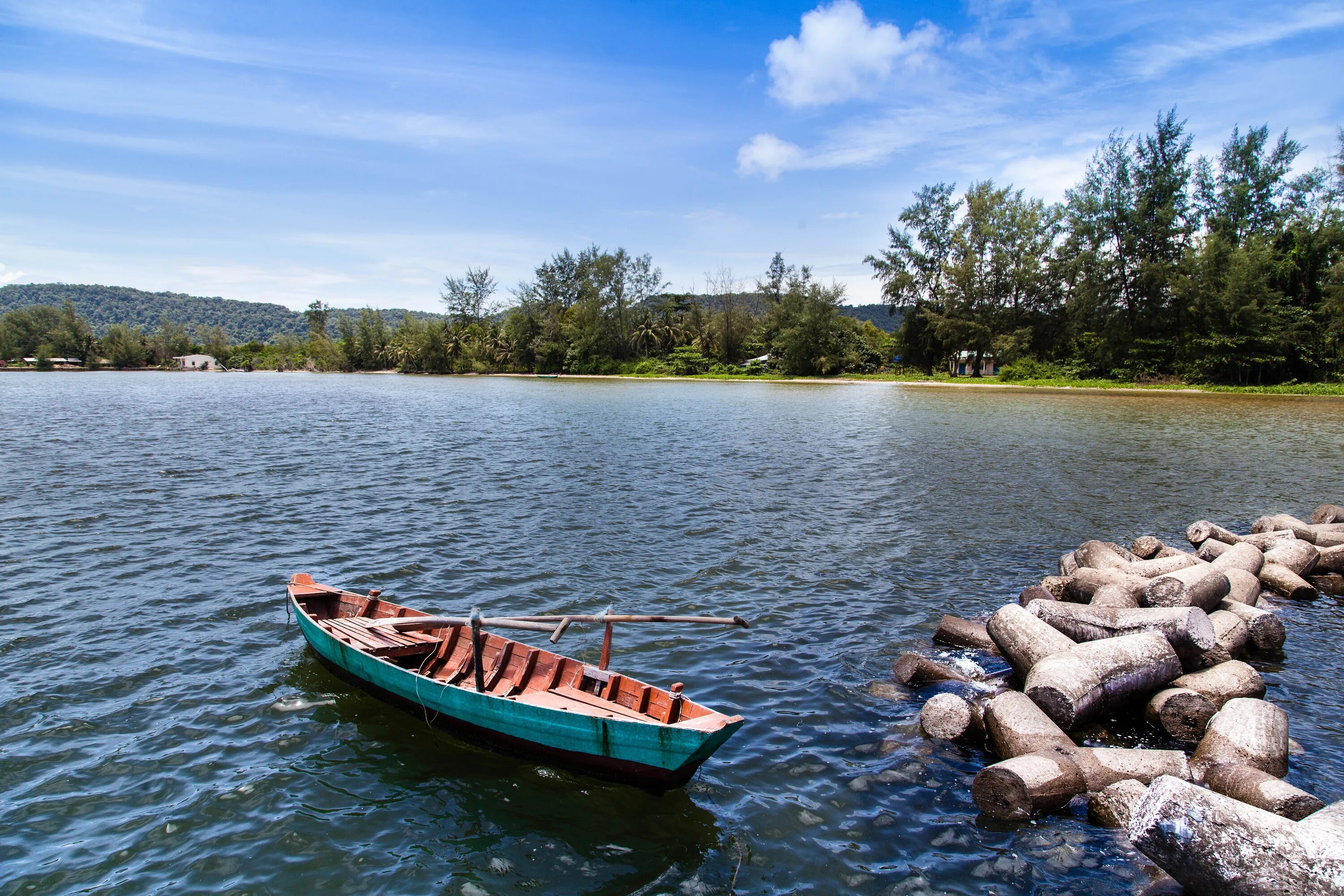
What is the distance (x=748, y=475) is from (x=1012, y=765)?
2049 cm

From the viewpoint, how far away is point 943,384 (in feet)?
275

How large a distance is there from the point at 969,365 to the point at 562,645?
9598 centimetres

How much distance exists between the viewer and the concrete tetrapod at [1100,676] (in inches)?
341

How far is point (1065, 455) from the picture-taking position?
3203 centimetres

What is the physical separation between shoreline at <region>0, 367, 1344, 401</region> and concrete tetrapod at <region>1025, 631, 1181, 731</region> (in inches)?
2625

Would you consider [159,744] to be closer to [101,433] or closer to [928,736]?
[928,736]

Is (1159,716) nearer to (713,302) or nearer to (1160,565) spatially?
(1160,565)

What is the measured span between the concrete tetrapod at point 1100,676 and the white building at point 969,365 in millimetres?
88924

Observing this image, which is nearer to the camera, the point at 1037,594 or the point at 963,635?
the point at 963,635

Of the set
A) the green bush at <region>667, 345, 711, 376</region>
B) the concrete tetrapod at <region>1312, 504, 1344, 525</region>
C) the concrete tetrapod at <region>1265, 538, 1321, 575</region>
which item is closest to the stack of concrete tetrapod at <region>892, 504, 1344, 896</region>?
the concrete tetrapod at <region>1265, 538, 1321, 575</region>

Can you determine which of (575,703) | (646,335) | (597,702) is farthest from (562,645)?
(646,335)

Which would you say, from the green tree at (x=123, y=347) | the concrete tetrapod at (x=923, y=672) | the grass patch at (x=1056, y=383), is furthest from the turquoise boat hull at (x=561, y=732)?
the green tree at (x=123, y=347)

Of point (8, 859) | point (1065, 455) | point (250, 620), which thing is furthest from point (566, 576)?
point (1065, 455)

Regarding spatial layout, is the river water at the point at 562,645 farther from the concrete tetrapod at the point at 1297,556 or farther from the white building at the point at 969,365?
the white building at the point at 969,365
